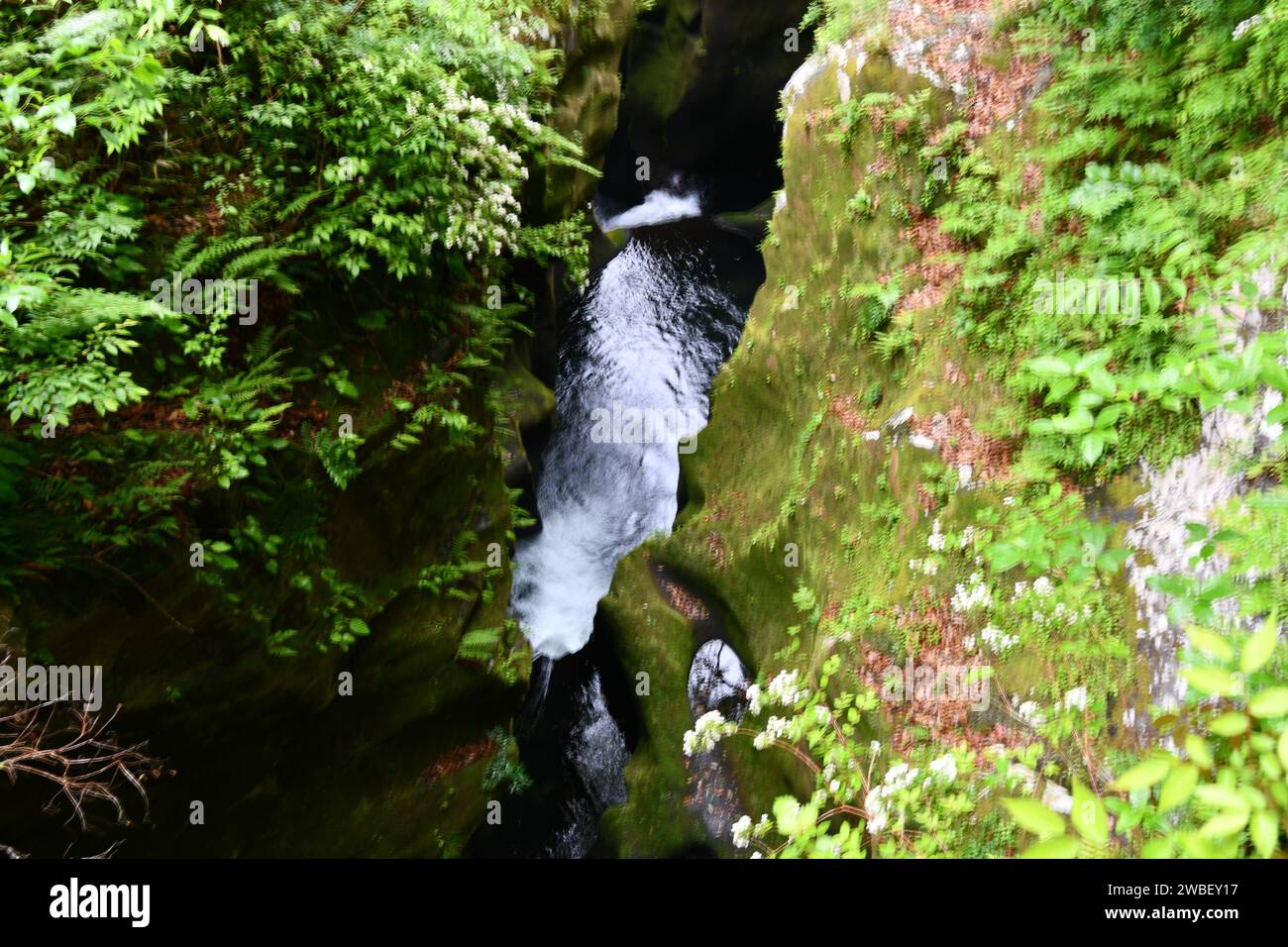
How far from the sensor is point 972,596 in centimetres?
484

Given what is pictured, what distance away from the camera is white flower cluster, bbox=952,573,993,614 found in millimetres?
4816

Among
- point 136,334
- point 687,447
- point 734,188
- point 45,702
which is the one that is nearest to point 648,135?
point 734,188

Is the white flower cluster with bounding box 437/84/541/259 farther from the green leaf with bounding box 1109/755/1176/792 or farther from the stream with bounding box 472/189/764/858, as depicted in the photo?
the green leaf with bounding box 1109/755/1176/792

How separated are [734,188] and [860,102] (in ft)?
69.3

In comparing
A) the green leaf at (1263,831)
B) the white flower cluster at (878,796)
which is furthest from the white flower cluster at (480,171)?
the green leaf at (1263,831)

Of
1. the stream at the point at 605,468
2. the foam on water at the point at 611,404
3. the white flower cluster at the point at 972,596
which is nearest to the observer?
the white flower cluster at the point at 972,596

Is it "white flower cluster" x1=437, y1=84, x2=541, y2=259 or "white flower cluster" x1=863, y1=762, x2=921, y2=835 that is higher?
→ "white flower cluster" x1=437, y1=84, x2=541, y2=259

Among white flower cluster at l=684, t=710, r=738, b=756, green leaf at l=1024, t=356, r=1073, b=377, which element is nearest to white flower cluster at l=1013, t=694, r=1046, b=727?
white flower cluster at l=684, t=710, r=738, b=756

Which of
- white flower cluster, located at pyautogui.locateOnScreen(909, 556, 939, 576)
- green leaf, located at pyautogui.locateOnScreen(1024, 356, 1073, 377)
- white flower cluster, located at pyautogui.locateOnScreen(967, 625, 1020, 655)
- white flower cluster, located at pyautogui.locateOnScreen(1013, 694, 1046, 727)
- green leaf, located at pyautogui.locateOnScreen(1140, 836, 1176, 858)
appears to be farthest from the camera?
white flower cluster, located at pyautogui.locateOnScreen(909, 556, 939, 576)

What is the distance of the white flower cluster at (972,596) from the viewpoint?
15.8ft

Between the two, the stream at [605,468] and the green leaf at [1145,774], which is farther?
the stream at [605,468]

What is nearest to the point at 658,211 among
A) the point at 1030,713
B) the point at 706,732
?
the point at 1030,713

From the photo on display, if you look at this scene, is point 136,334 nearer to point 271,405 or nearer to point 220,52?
point 271,405

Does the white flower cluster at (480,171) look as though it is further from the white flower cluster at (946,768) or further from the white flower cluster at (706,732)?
the white flower cluster at (946,768)
